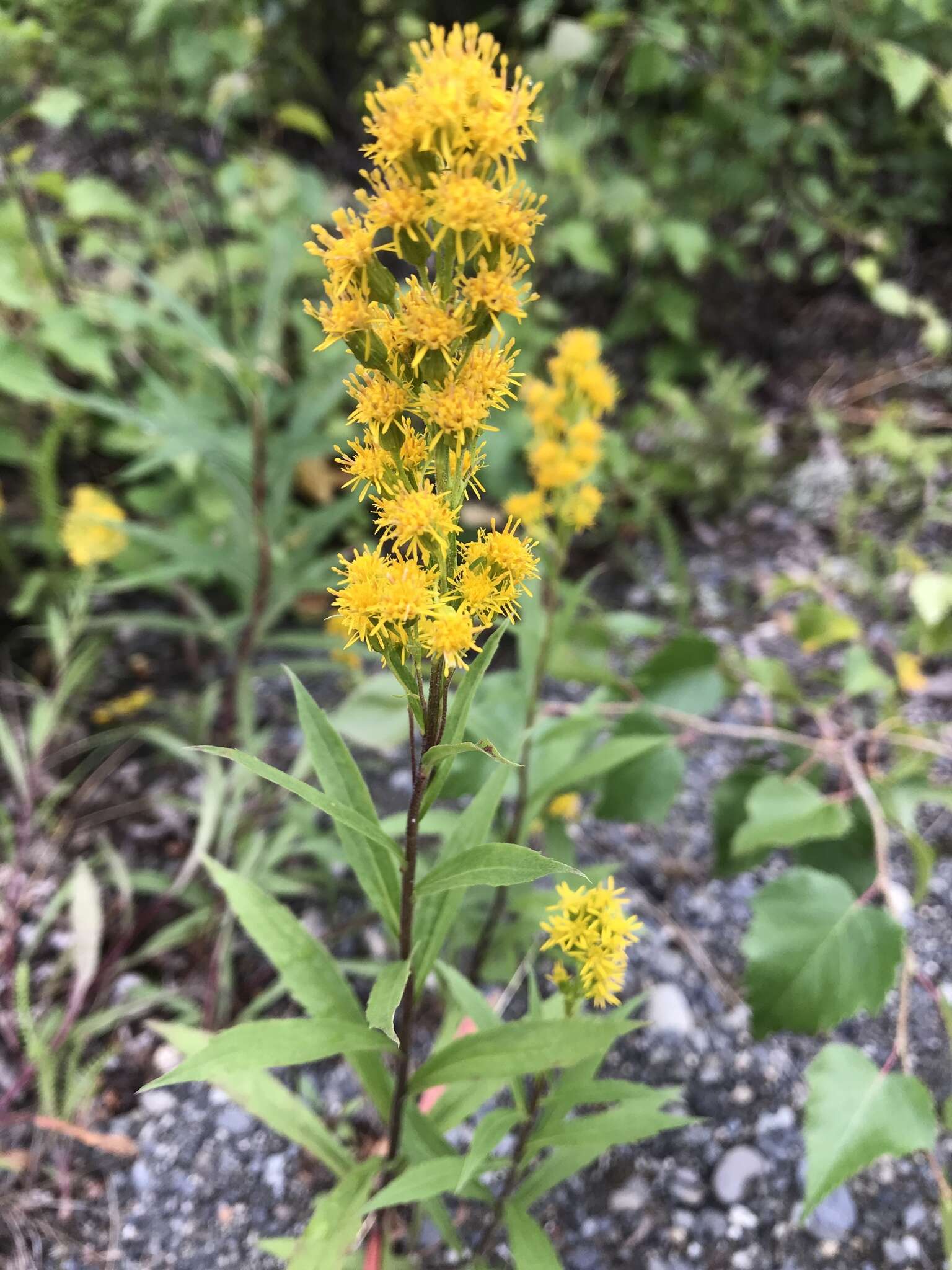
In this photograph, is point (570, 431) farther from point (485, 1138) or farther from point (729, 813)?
point (485, 1138)

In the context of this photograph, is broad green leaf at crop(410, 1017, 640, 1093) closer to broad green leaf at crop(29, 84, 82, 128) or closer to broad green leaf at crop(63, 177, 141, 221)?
broad green leaf at crop(29, 84, 82, 128)

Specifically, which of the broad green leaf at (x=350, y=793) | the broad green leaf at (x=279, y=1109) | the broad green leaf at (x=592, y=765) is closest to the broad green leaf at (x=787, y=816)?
the broad green leaf at (x=592, y=765)

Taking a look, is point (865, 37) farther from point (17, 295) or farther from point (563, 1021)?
point (563, 1021)

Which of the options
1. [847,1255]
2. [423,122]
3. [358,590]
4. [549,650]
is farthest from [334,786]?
[847,1255]

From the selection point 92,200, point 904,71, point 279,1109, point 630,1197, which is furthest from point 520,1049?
point 904,71

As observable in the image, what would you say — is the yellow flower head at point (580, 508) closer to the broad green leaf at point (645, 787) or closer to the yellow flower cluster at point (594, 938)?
the broad green leaf at point (645, 787)
